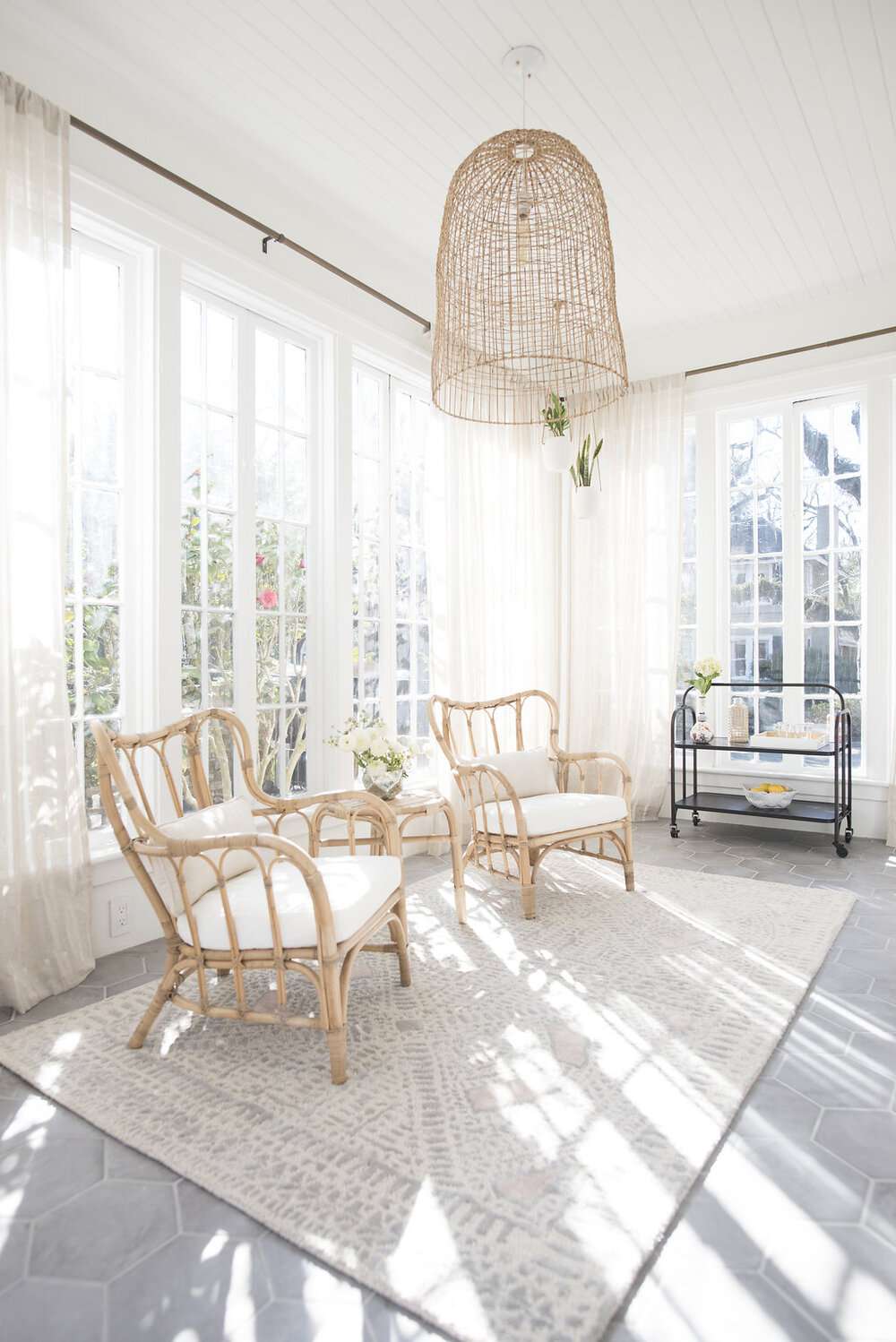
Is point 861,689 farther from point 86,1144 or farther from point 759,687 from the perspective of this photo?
point 86,1144

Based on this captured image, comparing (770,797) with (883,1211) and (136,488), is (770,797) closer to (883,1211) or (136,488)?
(883,1211)

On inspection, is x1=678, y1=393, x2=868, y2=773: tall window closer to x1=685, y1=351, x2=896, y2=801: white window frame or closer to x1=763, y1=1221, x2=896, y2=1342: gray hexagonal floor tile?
x1=685, y1=351, x2=896, y2=801: white window frame

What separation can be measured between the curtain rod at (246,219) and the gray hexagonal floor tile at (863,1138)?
12.1 feet

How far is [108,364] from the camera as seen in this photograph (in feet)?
9.94

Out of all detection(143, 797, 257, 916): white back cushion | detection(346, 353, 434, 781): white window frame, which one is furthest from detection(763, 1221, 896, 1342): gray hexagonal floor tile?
detection(346, 353, 434, 781): white window frame

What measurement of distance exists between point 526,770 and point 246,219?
269cm

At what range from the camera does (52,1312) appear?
4.38 ft

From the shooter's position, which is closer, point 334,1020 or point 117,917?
point 334,1020

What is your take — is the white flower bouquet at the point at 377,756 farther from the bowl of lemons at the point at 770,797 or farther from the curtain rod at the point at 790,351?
the curtain rod at the point at 790,351

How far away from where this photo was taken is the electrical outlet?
9.61 ft

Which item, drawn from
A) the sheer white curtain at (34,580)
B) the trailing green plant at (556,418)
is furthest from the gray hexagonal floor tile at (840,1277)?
the trailing green plant at (556,418)

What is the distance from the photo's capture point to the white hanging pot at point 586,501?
4593 mm

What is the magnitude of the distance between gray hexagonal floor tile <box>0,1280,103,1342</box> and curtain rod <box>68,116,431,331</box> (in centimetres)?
327

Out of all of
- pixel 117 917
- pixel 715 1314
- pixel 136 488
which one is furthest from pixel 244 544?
pixel 715 1314
